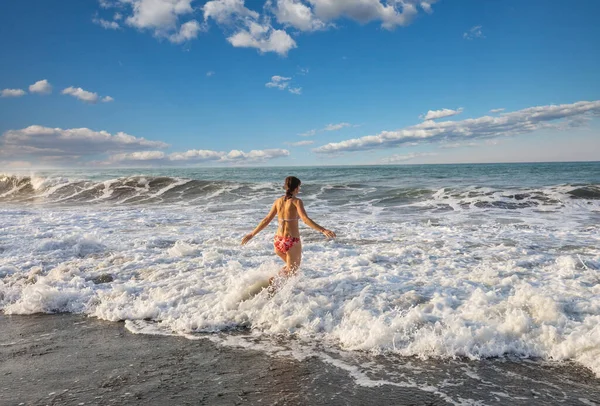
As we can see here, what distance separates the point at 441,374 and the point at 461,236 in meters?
7.31

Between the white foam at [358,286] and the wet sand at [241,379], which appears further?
the white foam at [358,286]

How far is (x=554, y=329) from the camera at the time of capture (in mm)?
4617

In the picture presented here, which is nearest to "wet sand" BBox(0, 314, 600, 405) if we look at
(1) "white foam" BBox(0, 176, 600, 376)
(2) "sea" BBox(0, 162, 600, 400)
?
(2) "sea" BBox(0, 162, 600, 400)

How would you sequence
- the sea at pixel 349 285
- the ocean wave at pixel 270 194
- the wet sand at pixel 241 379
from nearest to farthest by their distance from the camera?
the wet sand at pixel 241 379 → the sea at pixel 349 285 → the ocean wave at pixel 270 194

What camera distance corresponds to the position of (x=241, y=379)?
3887 mm

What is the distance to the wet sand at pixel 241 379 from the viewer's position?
3.54 m

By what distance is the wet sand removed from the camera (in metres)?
3.54

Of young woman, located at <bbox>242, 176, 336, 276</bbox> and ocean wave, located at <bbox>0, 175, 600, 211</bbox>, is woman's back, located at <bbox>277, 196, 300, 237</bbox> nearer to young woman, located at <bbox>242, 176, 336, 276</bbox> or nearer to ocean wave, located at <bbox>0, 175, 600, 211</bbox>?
young woman, located at <bbox>242, 176, 336, 276</bbox>

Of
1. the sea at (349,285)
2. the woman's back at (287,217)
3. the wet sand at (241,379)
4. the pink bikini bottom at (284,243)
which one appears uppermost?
the woman's back at (287,217)

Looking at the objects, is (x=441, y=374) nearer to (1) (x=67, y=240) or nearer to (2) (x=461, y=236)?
(2) (x=461, y=236)

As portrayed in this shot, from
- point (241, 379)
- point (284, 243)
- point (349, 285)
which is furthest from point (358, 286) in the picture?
point (241, 379)

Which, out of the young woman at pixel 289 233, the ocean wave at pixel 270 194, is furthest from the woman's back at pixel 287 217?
the ocean wave at pixel 270 194

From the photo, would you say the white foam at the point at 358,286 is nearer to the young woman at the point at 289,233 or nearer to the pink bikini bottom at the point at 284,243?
the young woman at the point at 289,233

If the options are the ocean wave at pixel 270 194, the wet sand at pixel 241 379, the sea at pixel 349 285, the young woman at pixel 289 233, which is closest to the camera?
the wet sand at pixel 241 379
